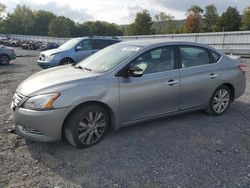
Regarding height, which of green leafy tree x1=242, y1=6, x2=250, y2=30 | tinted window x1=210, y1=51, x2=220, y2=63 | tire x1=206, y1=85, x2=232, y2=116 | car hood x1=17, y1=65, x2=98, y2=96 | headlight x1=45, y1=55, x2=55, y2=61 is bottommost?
tire x1=206, y1=85, x2=232, y2=116

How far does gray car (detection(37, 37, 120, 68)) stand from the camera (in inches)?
425

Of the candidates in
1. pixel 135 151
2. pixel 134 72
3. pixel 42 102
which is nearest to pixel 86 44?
pixel 134 72

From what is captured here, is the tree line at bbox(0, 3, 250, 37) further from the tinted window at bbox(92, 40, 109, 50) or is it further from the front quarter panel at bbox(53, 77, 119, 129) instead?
the front quarter panel at bbox(53, 77, 119, 129)

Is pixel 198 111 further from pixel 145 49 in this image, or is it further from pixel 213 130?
pixel 145 49

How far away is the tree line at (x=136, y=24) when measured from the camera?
5178cm

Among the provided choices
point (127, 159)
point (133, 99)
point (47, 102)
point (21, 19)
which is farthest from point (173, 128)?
point (21, 19)

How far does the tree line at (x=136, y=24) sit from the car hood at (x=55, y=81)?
49.7 meters

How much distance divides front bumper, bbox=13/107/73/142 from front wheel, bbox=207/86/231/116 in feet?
9.92

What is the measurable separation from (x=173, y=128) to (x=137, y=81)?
1.20 metres

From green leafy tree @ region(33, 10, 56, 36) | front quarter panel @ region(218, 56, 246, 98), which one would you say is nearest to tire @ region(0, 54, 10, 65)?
front quarter panel @ region(218, 56, 246, 98)

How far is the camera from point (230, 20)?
51.0 meters

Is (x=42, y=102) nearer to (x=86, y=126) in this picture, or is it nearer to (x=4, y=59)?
(x=86, y=126)

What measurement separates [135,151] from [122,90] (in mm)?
956

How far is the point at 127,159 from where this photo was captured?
3.61m
